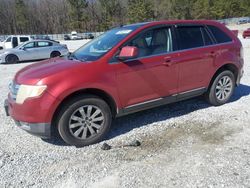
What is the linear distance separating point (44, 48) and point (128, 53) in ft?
41.4

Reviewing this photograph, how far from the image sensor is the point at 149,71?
4223 mm

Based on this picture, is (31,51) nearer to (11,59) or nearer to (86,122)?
(11,59)

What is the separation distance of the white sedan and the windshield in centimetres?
992

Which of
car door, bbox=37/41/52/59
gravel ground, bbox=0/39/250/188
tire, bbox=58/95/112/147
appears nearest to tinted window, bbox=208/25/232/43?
gravel ground, bbox=0/39/250/188

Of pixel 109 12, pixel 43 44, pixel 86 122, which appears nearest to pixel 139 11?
pixel 109 12

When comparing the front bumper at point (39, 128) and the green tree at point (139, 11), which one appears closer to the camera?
the front bumper at point (39, 128)

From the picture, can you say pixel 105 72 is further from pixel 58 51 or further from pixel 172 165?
pixel 58 51

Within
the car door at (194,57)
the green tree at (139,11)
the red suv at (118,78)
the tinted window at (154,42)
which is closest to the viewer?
the red suv at (118,78)

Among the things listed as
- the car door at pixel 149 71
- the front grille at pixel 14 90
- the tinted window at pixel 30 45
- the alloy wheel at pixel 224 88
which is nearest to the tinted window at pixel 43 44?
the tinted window at pixel 30 45

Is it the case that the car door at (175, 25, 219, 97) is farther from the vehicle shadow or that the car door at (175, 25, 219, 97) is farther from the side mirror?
the side mirror

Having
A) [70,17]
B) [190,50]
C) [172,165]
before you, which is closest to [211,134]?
[172,165]

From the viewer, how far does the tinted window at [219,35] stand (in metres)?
5.12

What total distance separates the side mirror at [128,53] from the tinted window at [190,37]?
116 cm

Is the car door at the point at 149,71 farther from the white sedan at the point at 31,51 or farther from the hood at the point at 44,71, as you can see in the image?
the white sedan at the point at 31,51
